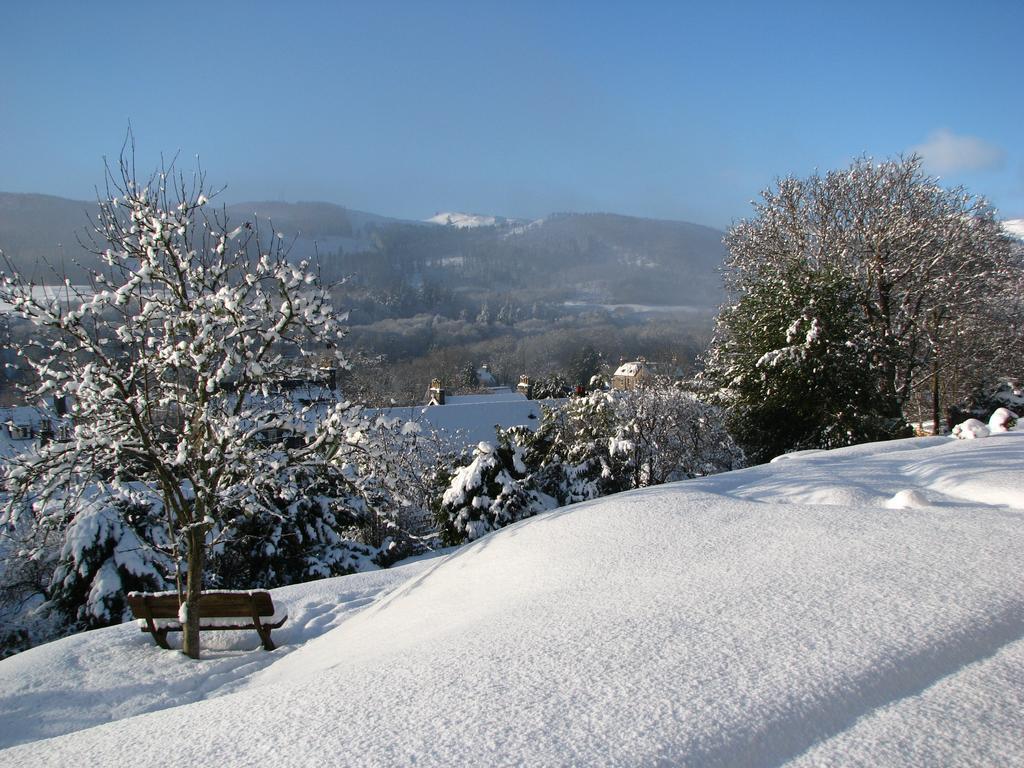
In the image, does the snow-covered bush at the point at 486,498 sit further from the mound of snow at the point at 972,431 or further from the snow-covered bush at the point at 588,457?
the mound of snow at the point at 972,431

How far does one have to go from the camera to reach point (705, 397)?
16906 mm

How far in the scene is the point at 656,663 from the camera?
119 inches

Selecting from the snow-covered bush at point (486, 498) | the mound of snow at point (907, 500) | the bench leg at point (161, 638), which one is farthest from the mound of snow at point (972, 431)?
the bench leg at point (161, 638)

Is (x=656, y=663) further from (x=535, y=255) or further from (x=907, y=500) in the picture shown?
(x=535, y=255)

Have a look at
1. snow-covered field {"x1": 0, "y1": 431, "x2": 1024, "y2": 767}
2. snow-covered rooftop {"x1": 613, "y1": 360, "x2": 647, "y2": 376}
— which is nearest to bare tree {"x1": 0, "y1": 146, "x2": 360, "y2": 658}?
snow-covered field {"x1": 0, "y1": 431, "x2": 1024, "y2": 767}

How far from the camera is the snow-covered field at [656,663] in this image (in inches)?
98.4

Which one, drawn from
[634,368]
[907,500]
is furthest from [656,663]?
[634,368]

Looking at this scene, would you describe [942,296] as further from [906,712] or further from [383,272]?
[383,272]

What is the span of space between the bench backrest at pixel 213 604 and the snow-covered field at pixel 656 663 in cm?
58

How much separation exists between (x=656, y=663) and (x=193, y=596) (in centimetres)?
538

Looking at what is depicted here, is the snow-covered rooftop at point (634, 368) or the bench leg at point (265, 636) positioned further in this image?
the snow-covered rooftop at point (634, 368)

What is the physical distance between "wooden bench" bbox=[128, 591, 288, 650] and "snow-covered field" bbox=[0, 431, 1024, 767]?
0.54m

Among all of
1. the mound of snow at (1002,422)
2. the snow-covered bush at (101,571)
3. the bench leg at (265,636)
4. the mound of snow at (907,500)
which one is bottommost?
the snow-covered bush at (101,571)

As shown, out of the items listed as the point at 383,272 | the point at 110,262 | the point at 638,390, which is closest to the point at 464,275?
the point at 383,272
